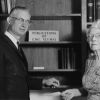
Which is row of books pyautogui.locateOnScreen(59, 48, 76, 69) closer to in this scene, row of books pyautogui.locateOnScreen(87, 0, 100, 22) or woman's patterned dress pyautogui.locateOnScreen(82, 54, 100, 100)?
row of books pyautogui.locateOnScreen(87, 0, 100, 22)

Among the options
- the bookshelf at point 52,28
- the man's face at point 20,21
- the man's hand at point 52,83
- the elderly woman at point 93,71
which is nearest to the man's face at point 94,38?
the elderly woman at point 93,71

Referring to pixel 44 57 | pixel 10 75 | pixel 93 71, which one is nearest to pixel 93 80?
pixel 93 71

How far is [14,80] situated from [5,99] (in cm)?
16

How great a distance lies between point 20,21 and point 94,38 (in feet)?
2.28

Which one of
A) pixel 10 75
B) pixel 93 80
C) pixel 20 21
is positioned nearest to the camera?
pixel 10 75

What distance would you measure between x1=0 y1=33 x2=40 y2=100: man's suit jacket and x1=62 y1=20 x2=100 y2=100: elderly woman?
22.0 inches

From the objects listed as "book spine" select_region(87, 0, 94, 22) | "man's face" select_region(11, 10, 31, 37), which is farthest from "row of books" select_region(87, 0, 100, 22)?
"man's face" select_region(11, 10, 31, 37)

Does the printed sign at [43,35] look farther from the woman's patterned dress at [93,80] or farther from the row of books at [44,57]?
the woman's patterned dress at [93,80]

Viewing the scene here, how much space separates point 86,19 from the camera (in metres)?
3.29

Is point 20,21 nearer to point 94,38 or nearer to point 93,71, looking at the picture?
point 94,38

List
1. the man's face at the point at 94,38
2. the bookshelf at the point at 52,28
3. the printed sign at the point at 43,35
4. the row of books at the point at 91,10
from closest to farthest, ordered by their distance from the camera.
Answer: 1. the man's face at the point at 94,38
2. the row of books at the point at 91,10
3. the printed sign at the point at 43,35
4. the bookshelf at the point at 52,28

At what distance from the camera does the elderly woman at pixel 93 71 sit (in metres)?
2.47

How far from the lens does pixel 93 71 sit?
99.4 inches

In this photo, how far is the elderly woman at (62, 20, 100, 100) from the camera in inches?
97.3
